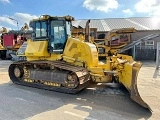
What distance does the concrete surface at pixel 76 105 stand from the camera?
15.5 feet

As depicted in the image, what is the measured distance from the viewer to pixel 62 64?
6.94m

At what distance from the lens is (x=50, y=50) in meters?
7.62

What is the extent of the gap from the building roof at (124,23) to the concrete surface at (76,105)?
686 inches

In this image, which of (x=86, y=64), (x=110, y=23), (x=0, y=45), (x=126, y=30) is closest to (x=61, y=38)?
(x=86, y=64)

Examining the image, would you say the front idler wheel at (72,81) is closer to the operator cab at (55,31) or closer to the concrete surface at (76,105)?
the concrete surface at (76,105)

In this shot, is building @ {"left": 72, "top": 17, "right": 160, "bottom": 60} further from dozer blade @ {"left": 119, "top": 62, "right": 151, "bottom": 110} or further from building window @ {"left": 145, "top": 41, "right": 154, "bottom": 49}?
dozer blade @ {"left": 119, "top": 62, "right": 151, "bottom": 110}

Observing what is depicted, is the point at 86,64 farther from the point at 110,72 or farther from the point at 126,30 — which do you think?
the point at 126,30

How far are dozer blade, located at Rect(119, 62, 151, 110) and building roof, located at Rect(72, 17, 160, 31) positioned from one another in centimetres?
1781

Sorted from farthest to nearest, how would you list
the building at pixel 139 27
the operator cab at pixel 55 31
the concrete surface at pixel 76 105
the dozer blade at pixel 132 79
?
the building at pixel 139 27
the operator cab at pixel 55 31
the dozer blade at pixel 132 79
the concrete surface at pixel 76 105

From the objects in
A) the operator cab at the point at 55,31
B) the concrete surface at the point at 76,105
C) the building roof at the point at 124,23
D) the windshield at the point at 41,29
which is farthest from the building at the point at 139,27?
the concrete surface at the point at 76,105

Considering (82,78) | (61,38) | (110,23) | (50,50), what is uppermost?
(110,23)

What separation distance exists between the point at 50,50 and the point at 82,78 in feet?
6.88

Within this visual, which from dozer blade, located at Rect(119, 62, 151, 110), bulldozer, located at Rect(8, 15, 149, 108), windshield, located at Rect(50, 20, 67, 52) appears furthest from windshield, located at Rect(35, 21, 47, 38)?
dozer blade, located at Rect(119, 62, 151, 110)

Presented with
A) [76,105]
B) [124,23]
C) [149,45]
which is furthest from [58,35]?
[124,23]
